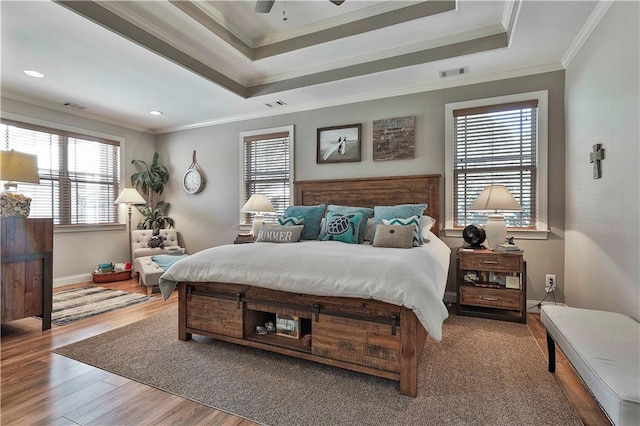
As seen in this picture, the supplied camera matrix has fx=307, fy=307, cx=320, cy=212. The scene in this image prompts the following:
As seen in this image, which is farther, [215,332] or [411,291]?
[215,332]

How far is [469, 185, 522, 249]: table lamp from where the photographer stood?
121 inches

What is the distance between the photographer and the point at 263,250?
8.10 ft

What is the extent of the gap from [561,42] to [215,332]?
3976 mm

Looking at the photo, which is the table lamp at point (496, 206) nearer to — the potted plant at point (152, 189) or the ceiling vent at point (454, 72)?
the ceiling vent at point (454, 72)

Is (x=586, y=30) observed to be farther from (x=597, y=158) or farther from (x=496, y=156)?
(x=496, y=156)

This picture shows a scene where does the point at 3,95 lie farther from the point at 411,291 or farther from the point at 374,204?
the point at 411,291

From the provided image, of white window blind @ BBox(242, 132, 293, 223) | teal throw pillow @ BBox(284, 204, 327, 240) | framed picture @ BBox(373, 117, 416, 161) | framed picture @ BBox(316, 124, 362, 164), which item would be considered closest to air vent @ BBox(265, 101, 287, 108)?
white window blind @ BBox(242, 132, 293, 223)

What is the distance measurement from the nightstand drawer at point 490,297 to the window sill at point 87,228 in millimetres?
5413

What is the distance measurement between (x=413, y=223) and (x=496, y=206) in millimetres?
893

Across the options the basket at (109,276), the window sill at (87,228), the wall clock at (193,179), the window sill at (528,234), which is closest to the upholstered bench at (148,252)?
the basket at (109,276)

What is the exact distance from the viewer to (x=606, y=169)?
2322 mm

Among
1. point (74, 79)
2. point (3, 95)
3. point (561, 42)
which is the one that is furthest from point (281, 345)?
point (3, 95)

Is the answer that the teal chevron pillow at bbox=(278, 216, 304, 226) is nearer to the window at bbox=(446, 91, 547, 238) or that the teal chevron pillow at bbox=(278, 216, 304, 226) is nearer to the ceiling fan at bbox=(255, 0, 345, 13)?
the window at bbox=(446, 91, 547, 238)

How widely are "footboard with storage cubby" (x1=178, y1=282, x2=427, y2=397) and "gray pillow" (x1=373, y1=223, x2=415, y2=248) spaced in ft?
2.83
